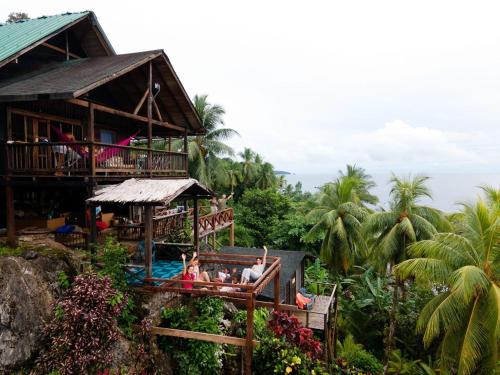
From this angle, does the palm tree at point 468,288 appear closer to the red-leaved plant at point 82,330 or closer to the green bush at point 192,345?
the green bush at point 192,345

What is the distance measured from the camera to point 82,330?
6895 mm

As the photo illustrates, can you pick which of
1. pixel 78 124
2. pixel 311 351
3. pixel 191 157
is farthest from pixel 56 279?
pixel 191 157

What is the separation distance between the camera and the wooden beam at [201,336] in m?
8.05

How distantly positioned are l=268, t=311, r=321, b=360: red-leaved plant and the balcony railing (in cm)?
665

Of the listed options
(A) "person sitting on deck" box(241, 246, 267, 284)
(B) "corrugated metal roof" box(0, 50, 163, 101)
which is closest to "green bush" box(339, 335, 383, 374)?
(A) "person sitting on deck" box(241, 246, 267, 284)

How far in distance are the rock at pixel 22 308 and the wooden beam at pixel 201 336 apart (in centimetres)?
250

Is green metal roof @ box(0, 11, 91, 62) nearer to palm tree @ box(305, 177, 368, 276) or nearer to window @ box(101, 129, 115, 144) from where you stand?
window @ box(101, 129, 115, 144)

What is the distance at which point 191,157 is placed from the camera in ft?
84.2

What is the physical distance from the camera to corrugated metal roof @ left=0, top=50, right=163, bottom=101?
8750 millimetres

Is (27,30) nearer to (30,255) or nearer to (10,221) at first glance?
(10,221)

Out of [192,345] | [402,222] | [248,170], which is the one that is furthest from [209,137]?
[192,345]

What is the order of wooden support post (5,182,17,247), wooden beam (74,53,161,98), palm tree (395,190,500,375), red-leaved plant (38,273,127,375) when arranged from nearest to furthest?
red-leaved plant (38,273,127,375) < palm tree (395,190,500,375) < wooden beam (74,53,161,98) < wooden support post (5,182,17,247)

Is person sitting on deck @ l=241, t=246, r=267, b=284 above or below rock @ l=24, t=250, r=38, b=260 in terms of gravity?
below

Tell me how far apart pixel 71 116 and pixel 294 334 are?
1169 centimetres
